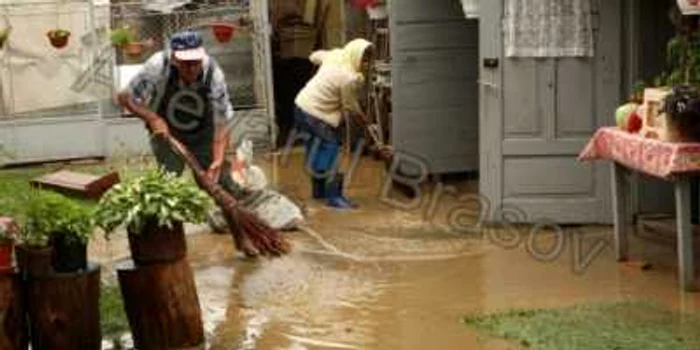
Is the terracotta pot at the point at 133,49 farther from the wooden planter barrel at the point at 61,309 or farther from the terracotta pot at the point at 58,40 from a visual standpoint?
the wooden planter barrel at the point at 61,309

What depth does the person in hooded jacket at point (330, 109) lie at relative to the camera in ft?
35.4

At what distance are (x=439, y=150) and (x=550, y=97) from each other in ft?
8.37

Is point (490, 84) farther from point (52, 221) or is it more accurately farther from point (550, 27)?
point (52, 221)

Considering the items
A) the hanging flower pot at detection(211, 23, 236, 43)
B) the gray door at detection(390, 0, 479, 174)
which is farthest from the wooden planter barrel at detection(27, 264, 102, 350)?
the hanging flower pot at detection(211, 23, 236, 43)

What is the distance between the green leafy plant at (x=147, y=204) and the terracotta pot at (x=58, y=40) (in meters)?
7.71

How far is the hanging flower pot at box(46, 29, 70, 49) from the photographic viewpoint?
13.6 metres

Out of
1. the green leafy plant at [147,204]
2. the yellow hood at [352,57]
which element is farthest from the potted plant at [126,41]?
the green leafy plant at [147,204]

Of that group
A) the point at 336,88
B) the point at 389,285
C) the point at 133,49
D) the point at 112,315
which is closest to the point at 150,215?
the point at 112,315

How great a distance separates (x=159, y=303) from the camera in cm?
626

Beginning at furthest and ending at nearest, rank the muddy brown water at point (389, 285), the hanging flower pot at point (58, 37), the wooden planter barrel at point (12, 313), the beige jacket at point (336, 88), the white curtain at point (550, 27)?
the hanging flower pot at point (58, 37) < the beige jacket at point (336, 88) < the white curtain at point (550, 27) < the muddy brown water at point (389, 285) < the wooden planter barrel at point (12, 313)

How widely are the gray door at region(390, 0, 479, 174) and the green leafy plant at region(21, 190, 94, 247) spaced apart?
19.1 feet

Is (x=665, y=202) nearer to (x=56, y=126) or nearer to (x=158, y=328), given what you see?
(x=158, y=328)

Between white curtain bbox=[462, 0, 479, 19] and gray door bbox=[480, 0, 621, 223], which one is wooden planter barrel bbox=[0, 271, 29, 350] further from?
white curtain bbox=[462, 0, 479, 19]

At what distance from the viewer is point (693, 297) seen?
24.3 feet
